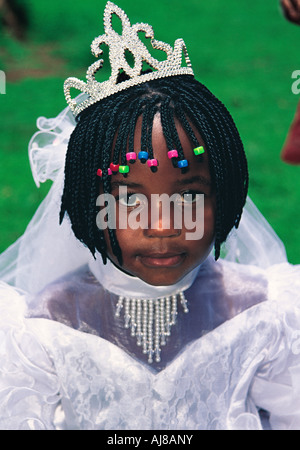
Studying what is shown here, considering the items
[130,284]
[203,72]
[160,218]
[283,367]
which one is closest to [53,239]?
[130,284]

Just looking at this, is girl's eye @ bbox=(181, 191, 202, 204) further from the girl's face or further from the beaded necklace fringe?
the beaded necklace fringe

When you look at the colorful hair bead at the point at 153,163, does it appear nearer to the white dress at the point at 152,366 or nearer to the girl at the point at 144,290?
the girl at the point at 144,290

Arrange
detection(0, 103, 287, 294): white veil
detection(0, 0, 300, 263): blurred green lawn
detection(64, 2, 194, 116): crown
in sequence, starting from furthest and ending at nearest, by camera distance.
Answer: detection(0, 0, 300, 263): blurred green lawn, detection(0, 103, 287, 294): white veil, detection(64, 2, 194, 116): crown

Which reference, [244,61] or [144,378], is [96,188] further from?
[244,61]

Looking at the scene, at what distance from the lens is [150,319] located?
2.14 meters

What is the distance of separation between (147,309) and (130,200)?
1.40 ft

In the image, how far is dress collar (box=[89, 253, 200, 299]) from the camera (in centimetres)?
210

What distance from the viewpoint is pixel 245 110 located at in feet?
18.0

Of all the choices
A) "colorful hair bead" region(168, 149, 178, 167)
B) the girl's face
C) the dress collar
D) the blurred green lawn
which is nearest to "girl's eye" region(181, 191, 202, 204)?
the girl's face

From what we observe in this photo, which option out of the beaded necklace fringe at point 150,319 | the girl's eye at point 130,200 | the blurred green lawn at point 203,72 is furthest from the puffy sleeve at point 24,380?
the blurred green lawn at point 203,72

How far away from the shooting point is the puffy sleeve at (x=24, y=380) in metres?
2.04

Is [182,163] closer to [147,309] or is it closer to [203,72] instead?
[147,309]

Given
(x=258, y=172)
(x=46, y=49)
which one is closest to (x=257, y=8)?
(x=46, y=49)
